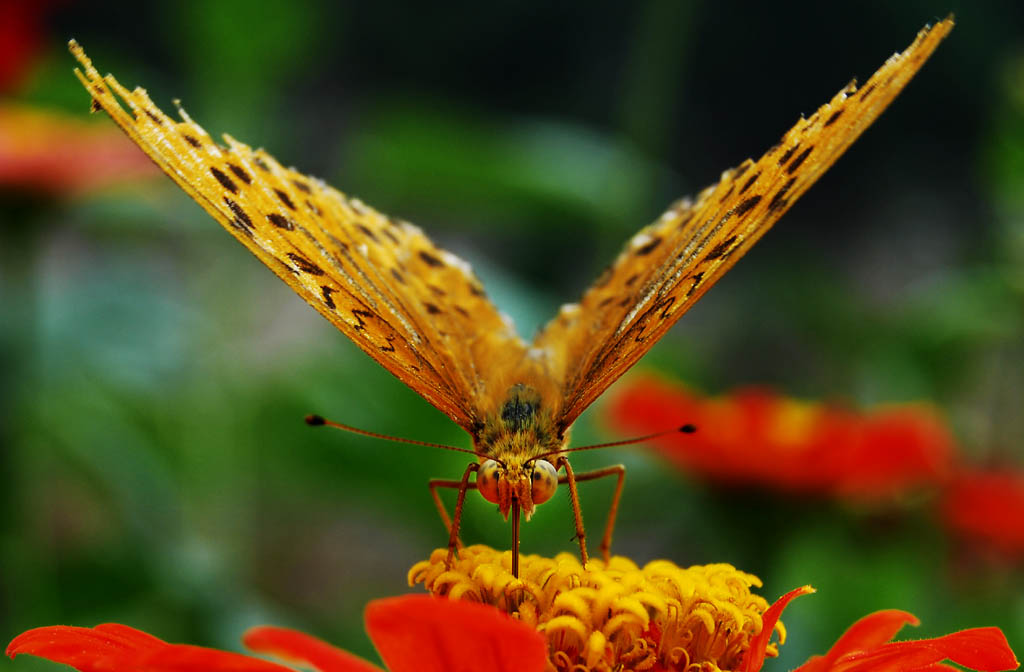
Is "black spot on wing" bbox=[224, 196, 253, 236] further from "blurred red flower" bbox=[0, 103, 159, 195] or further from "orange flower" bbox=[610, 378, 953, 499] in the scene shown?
"blurred red flower" bbox=[0, 103, 159, 195]

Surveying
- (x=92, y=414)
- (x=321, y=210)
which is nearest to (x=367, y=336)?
(x=321, y=210)

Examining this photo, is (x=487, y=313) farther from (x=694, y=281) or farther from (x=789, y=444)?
(x=789, y=444)

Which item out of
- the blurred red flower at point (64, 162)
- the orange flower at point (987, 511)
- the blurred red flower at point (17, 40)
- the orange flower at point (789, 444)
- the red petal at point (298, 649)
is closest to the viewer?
the red petal at point (298, 649)

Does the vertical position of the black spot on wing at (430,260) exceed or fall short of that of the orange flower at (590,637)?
it exceeds it

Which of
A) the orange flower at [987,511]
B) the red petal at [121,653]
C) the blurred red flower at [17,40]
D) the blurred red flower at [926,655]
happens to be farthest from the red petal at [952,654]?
the blurred red flower at [17,40]

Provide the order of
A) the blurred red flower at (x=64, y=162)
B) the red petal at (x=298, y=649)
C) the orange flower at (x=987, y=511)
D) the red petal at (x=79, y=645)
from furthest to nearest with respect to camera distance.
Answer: the orange flower at (x=987, y=511) < the blurred red flower at (x=64, y=162) < the red petal at (x=79, y=645) < the red petal at (x=298, y=649)

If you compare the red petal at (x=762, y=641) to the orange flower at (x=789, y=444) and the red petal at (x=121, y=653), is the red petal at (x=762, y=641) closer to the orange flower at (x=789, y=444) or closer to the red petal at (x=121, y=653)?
the red petal at (x=121, y=653)

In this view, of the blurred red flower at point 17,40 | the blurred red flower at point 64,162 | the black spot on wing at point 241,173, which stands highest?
the blurred red flower at point 17,40
